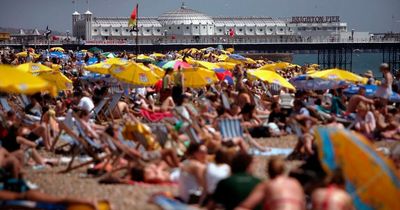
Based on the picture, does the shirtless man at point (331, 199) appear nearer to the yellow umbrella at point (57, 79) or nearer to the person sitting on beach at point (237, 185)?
the person sitting on beach at point (237, 185)

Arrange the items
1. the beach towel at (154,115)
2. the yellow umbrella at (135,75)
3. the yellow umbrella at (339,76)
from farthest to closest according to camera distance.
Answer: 1. the yellow umbrella at (135,75)
2. the yellow umbrella at (339,76)
3. the beach towel at (154,115)

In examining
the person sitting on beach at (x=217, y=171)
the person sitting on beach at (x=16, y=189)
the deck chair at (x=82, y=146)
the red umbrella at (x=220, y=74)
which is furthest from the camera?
the red umbrella at (x=220, y=74)

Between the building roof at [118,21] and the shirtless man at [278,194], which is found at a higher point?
the shirtless man at [278,194]

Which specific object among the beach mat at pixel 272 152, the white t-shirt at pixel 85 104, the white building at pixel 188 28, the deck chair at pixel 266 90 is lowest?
the white building at pixel 188 28

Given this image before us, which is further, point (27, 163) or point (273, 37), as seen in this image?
point (273, 37)

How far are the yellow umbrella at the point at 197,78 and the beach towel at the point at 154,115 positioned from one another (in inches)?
120

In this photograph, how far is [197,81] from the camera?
52.2 ft

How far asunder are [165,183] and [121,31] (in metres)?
109

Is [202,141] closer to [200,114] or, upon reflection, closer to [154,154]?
[154,154]

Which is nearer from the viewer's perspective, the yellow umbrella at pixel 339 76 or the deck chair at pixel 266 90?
the yellow umbrella at pixel 339 76

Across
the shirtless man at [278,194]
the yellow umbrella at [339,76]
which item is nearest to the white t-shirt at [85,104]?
the yellow umbrella at [339,76]

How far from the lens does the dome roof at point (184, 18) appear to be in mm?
116681

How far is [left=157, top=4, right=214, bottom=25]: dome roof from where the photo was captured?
383 feet

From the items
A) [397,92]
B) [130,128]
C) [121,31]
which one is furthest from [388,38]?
[130,128]
